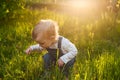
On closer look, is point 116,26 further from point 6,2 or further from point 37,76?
point 37,76

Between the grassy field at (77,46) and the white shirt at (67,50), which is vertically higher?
the white shirt at (67,50)

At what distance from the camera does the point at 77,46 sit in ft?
20.5

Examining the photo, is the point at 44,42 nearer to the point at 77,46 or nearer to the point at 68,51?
the point at 68,51

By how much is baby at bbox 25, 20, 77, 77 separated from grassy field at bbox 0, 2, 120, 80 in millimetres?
131

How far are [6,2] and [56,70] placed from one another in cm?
407

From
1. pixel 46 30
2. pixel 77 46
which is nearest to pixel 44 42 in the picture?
pixel 46 30

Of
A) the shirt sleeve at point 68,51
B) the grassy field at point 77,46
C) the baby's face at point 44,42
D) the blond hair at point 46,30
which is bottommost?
the grassy field at point 77,46

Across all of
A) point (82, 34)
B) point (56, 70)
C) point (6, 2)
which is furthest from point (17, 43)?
point (56, 70)

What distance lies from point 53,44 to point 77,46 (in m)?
1.95

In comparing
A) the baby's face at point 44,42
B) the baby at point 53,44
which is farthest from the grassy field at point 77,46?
the baby's face at point 44,42

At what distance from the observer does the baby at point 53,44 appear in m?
4.14

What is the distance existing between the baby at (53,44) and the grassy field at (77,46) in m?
0.13

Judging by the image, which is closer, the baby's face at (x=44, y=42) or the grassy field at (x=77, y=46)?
the baby's face at (x=44, y=42)

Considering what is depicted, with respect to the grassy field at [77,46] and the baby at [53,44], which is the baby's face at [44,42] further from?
the grassy field at [77,46]
